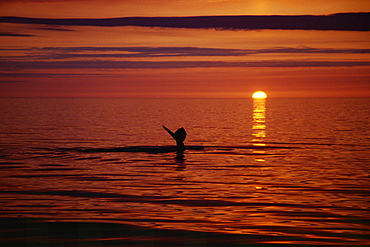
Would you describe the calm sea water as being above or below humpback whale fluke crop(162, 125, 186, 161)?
below

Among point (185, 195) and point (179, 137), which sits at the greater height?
Answer: point (179, 137)

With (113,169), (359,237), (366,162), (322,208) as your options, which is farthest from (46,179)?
(366,162)

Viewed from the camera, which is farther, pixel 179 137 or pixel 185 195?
pixel 179 137

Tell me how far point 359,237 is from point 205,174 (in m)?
12.0

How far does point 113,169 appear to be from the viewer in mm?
26109

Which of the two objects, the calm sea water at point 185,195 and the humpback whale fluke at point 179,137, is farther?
the humpback whale fluke at point 179,137

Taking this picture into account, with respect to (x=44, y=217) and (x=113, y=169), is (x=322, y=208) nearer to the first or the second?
(x=44, y=217)

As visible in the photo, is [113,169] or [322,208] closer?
[322,208]

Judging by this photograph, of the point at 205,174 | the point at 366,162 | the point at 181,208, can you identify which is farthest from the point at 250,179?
the point at 366,162

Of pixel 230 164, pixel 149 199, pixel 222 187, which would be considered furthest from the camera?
pixel 230 164

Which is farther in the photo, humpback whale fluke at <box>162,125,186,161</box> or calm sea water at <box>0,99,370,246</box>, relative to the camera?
humpback whale fluke at <box>162,125,186,161</box>

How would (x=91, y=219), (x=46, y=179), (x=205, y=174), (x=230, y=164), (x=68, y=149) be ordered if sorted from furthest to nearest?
(x=68, y=149)
(x=230, y=164)
(x=205, y=174)
(x=46, y=179)
(x=91, y=219)

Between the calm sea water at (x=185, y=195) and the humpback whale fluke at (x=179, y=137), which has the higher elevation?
the humpback whale fluke at (x=179, y=137)

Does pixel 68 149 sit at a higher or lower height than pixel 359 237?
higher
